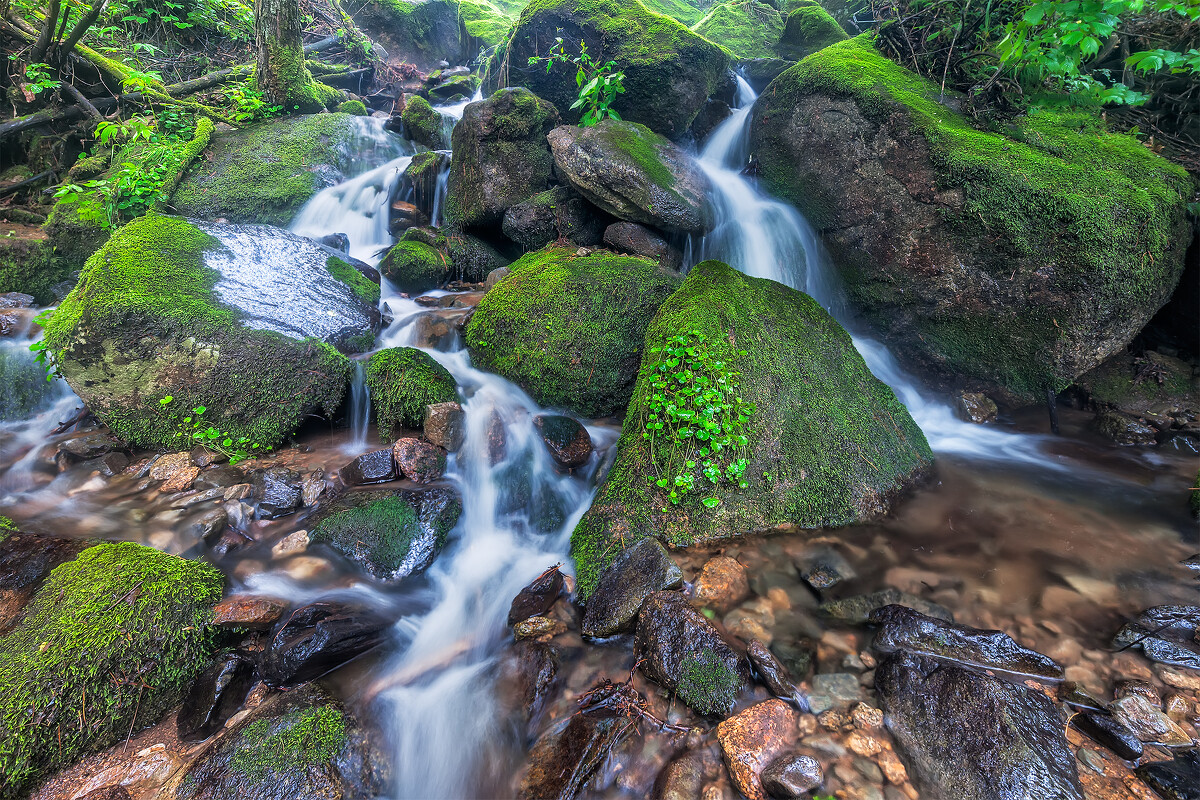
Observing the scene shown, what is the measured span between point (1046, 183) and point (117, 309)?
871 cm

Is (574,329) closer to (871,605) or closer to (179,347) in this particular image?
(871,605)

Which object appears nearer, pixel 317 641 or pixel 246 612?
pixel 317 641

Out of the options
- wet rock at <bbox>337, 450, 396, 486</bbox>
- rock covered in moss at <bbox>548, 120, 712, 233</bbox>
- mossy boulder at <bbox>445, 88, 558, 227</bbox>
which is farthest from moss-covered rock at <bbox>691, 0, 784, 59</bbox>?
wet rock at <bbox>337, 450, 396, 486</bbox>

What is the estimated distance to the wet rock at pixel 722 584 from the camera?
8.87ft

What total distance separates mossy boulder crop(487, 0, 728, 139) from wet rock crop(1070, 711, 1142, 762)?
829 cm

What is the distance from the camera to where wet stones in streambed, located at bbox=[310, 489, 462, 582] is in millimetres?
3246

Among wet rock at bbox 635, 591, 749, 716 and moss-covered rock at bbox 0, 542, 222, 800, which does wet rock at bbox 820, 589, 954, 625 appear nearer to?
wet rock at bbox 635, 591, 749, 716

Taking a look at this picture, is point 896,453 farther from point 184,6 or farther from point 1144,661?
point 184,6

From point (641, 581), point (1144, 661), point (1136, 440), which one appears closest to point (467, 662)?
point (641, 581)

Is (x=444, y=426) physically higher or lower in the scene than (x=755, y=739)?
lower

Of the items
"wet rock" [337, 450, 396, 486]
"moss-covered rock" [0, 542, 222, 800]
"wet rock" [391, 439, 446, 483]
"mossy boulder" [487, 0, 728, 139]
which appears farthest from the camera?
"mossy boulder" [487, 0, 728, 139]

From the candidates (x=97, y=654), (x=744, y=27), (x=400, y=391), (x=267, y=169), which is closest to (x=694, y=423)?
(x=400, y=391)

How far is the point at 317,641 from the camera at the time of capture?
8.24 ft

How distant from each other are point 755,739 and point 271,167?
966 centimetres
